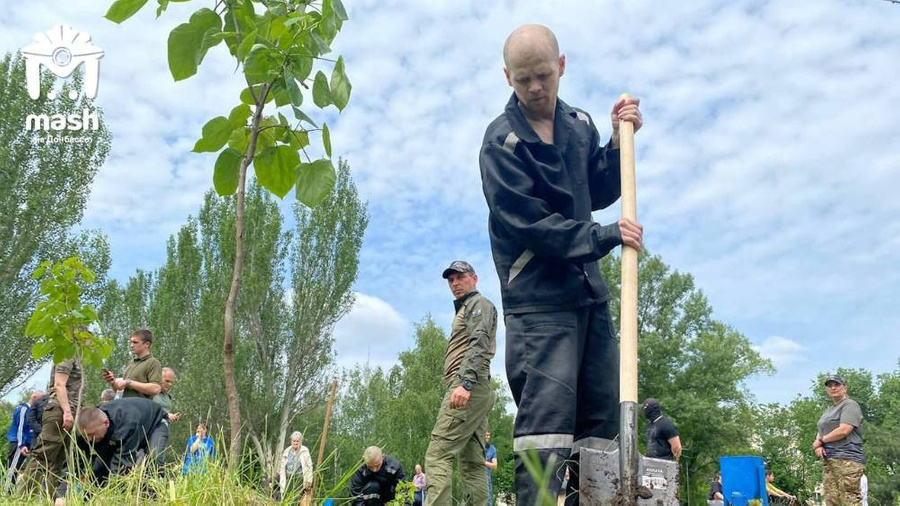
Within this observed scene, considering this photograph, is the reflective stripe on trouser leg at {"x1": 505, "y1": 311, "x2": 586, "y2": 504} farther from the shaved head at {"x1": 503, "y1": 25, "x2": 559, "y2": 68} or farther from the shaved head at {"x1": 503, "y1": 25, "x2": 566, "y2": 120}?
the shaved head at {"x1": 503, "y1": 25, "x2": 559, "y2": 68}

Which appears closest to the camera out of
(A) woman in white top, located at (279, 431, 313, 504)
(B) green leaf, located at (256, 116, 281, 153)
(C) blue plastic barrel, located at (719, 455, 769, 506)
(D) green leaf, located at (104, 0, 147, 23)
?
(D) green leaf, located at (104, 0, 147, 23)

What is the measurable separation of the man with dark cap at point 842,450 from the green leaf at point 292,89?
25.3 feet

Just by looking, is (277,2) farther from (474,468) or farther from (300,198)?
(474,468)

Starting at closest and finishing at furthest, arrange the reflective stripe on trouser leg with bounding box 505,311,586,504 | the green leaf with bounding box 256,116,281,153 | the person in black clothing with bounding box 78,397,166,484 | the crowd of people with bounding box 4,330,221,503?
1. the reflective stripe on trouser leg with bounding box 505,311,586,504
2. the green leaf with bounding box 256,116,281,153
3. the crowd of people with bounding box 4,330,221,503
4. the person in black clothing with bounding box 78,397,166,484

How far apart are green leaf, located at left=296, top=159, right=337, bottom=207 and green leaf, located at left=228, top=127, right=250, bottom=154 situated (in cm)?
35

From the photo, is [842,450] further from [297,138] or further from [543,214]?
[297,138]

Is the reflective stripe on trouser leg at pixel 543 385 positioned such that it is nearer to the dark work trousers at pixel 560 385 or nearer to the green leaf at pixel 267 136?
the dark work trousers at pixel 560 385

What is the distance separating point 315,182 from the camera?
8.07 feet

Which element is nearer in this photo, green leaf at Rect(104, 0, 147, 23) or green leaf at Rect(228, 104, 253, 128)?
green leaf at Rect(104, 0, 147, 23)

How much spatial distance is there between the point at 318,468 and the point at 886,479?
2436 inches

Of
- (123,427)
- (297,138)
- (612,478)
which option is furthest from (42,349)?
(612,478)

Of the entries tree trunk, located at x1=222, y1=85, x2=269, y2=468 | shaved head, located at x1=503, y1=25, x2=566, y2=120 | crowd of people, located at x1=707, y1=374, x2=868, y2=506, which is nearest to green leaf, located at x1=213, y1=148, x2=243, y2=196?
tree trunk, located at x1=222, y1=85, x2=269, y2=468

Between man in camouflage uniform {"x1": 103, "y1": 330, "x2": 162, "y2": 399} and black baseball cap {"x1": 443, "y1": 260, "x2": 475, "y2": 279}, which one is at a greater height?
black baseball cap {"x1": 443, "y1": 260, "x2": 475, "y2": 279}

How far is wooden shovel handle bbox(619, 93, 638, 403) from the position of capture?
2484mm
